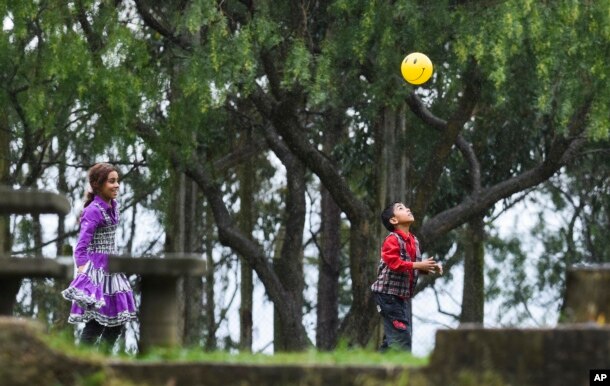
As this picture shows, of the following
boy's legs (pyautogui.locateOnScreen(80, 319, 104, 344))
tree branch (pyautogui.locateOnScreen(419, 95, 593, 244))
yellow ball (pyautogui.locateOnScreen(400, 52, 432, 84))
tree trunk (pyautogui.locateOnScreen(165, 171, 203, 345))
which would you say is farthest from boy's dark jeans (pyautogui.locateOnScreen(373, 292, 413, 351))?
tree trunk (pyautogui.locateOnScreen(165, 171, 203, 345))

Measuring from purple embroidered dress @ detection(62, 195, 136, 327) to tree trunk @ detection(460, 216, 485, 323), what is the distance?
19.0 m

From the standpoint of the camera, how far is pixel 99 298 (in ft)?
39.2

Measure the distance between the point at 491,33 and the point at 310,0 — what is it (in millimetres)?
4001

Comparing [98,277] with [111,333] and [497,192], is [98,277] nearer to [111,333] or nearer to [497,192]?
[111,333]

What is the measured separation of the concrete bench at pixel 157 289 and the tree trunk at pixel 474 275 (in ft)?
73.8

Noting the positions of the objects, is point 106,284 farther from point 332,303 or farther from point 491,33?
point 332,303

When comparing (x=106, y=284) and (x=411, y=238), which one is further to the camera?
(x=411, y=238)

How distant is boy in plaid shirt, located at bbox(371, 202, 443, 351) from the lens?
1348cm

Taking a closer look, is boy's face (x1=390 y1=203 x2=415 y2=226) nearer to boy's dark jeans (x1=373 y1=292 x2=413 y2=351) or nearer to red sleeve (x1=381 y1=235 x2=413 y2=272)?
red sleeve (x1=381 y1=235 x2=413 y2=272)

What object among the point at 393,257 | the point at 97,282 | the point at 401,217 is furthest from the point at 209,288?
the point at 97,282

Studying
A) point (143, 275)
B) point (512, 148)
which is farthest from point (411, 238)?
point (512, 148)

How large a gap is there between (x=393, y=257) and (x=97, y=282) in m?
2.42

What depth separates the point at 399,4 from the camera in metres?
19.4

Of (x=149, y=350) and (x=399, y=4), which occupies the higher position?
(x=399, y=4)
